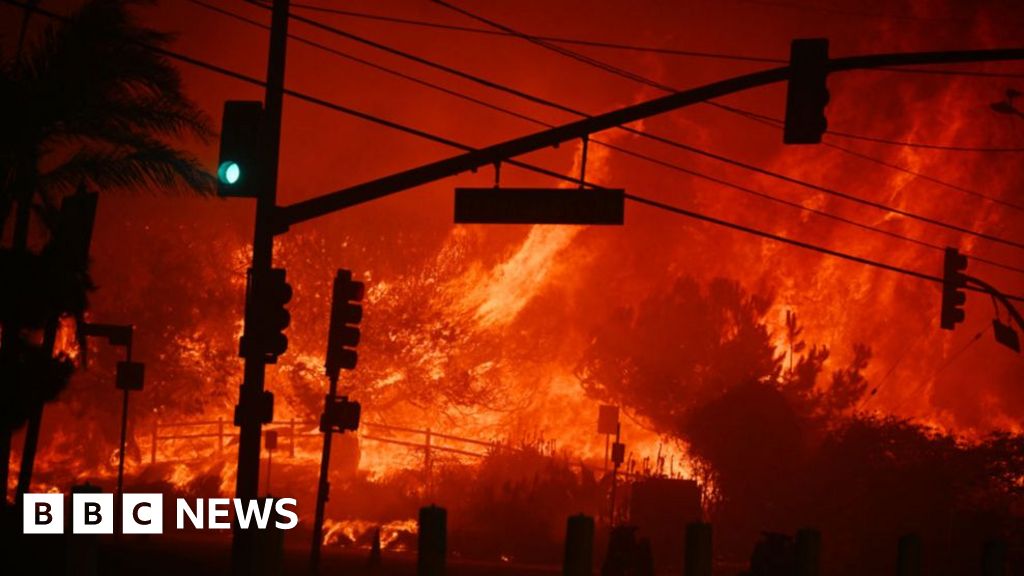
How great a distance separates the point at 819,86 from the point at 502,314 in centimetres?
4942

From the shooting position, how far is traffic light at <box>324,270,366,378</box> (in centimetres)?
2281

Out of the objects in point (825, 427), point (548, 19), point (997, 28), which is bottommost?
point (825, 427)

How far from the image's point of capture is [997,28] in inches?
2785

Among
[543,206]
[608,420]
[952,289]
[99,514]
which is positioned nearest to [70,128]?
[99,514]

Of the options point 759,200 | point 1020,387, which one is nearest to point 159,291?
point 759,200

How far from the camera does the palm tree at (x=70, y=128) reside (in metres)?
20.4

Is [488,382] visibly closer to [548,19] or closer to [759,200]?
[759,200]

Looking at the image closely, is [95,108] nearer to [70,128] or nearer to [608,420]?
[70,128]

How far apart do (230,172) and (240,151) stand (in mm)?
296

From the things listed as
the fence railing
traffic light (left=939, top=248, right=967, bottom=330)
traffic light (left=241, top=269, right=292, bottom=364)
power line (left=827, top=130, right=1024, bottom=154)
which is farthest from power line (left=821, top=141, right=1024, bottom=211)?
traffic light (left=241, top=269, right=292, bottom=364)

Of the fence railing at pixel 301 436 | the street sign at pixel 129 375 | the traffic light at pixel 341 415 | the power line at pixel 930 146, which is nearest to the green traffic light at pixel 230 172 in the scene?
the traffic light at pixel 341 415

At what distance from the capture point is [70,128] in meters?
22.8

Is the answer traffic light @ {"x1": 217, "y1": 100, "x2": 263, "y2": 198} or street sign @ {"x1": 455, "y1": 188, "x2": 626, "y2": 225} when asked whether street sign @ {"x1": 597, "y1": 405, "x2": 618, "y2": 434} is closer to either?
street sign @ {"x1": 455, "y1": 188, "x2": 626, "y2": 225}

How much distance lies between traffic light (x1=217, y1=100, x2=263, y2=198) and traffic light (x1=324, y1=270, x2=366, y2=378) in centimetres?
675
